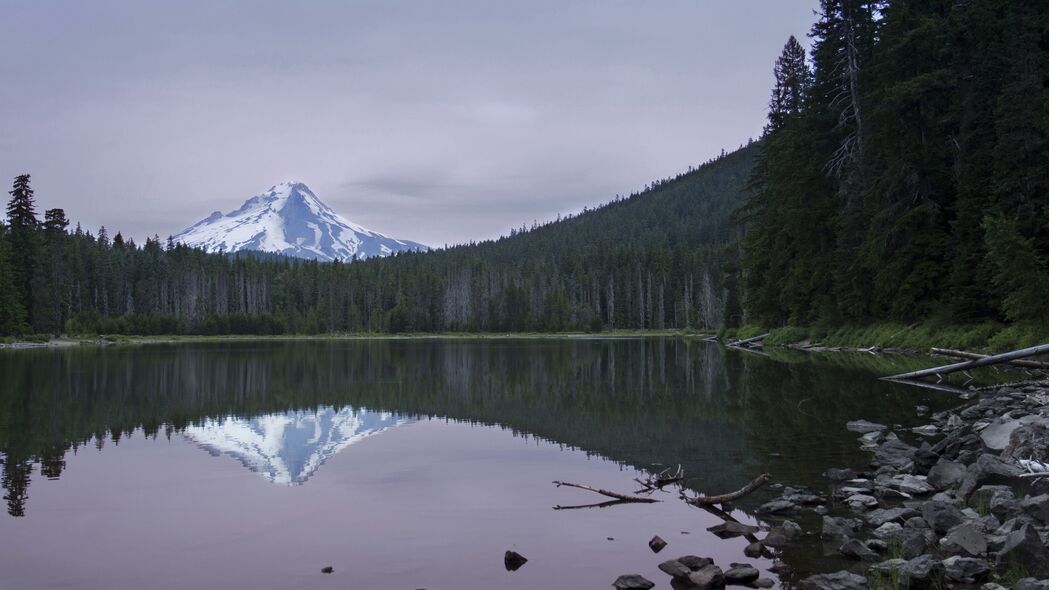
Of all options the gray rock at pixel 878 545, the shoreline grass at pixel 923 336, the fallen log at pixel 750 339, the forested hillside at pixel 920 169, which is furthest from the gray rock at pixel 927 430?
the fallen log at pixel 750 339

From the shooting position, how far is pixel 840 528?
10.7 m

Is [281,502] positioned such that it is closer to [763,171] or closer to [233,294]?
[763,171]

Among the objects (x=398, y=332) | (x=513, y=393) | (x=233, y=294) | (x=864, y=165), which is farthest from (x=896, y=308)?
(x=233, y=294)

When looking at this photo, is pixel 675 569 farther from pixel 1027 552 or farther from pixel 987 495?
pixel 987 495

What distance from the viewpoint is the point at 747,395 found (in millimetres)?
A: 28328

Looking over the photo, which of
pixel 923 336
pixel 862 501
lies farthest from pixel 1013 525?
pixel 923 336

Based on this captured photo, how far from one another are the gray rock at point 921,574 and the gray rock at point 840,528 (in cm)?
164

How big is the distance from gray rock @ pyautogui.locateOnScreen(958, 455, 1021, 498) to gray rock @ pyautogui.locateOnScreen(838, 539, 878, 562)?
2.79 meters

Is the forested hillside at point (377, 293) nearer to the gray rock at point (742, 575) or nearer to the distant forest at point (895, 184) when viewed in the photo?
the distant forest at point (895, 184)

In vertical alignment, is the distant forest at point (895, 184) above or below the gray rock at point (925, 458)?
above

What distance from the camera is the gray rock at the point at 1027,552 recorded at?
8250 mm

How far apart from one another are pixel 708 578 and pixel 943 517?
3472 mm

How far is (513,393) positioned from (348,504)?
20.0m

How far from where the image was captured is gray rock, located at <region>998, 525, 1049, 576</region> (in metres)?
8.25
